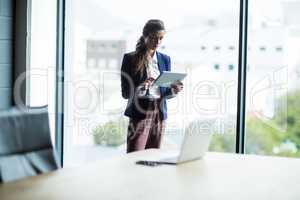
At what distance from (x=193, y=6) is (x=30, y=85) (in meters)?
1.94

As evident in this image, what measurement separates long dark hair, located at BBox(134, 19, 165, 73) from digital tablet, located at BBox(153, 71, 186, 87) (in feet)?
0.97

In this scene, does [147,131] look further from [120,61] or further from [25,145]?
[25,145]

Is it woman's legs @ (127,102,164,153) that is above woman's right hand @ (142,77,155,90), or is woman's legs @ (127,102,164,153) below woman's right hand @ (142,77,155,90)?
below

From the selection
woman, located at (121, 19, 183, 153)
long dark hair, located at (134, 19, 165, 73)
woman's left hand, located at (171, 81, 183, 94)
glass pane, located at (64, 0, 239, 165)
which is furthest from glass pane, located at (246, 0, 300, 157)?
long dark hair, located at (134, 19, 165, 73)

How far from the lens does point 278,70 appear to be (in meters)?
4.34

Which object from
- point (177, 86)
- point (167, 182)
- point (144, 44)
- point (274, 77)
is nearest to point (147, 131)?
point (177, 86)

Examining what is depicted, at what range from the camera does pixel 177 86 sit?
14.4 ft

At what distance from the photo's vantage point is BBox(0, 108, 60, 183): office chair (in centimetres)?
231

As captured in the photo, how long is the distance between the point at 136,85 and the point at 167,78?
510mm

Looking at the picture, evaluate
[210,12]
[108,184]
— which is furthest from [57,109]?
[108,184]

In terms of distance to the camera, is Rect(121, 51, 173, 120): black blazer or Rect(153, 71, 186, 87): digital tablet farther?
Rect(121, 51, 173, 120): black blazer

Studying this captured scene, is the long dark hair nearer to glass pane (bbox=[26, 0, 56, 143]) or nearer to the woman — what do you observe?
the woman

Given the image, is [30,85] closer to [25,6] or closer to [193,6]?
[25,6]

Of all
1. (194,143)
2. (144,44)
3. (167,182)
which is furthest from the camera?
(144,44)
